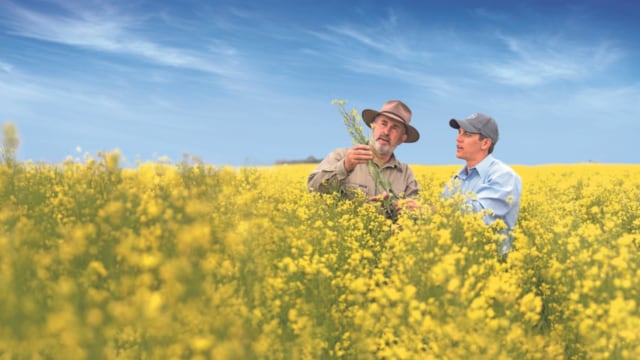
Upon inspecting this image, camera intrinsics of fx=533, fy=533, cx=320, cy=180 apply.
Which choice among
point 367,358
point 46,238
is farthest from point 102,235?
point 367,358

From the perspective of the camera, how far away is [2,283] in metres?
Answer: 2.27

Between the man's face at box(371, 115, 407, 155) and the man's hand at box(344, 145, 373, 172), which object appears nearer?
the man's hand at box(344, 145, 373, 172)

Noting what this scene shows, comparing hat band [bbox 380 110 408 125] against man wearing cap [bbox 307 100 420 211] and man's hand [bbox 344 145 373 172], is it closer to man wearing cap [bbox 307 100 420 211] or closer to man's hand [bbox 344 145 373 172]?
man wearing cap [bbox 307 100 420 211]

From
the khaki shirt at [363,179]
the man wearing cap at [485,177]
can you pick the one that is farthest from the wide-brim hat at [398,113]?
the man wearing cap at [485,177]

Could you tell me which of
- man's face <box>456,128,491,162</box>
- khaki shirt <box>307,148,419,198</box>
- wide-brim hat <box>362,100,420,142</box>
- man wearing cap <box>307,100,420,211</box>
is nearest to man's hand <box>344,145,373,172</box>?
man wearing cap <box>307,100,420,211</box>

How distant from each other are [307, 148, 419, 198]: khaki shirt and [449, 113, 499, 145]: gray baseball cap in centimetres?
118

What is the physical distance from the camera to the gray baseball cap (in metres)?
5.43

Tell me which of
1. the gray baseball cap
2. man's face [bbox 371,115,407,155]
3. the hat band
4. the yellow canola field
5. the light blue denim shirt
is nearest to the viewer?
the yellow canola field

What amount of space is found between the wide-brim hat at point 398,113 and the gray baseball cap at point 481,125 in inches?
30.5

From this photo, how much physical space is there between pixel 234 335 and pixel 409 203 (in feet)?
11.4

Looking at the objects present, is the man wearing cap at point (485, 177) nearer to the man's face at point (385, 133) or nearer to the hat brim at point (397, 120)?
the hat brim at point (397, 120)

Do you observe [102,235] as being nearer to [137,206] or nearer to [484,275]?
[137,206]

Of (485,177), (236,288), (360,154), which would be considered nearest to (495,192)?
(485,177)

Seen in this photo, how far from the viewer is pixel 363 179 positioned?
6.47 meters
